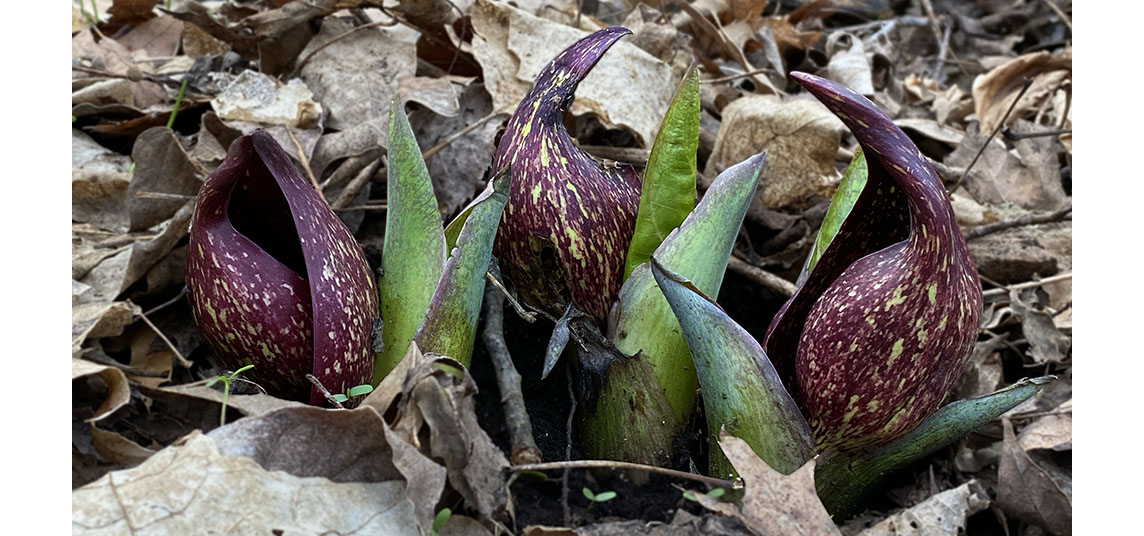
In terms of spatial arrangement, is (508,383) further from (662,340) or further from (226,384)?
(226,384)

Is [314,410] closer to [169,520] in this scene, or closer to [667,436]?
[169,520]

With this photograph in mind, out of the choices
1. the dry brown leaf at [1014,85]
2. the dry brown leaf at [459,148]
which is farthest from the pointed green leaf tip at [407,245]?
the dry brown leaf at [1014,85]

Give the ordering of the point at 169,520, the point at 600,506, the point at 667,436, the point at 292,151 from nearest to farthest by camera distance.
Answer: the point at 169,520, the point at 600,506, the point at 667,436, the point at 292,151

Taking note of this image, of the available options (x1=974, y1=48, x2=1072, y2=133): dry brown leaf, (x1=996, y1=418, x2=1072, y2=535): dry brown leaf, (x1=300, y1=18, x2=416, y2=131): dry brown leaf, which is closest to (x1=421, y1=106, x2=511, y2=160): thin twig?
(x1=300, y1=18, x2=416, y2=131): dry brown leaf

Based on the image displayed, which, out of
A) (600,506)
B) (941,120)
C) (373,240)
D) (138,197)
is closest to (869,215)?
(600,506)

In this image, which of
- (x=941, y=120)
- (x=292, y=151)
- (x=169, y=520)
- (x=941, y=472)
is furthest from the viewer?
(x=941, y=120)

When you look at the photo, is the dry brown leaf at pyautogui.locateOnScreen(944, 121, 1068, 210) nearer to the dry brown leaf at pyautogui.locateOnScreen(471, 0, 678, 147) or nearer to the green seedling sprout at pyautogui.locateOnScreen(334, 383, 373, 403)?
the dry brown leaf at pyautogui.locateOnScreen(471, 0, 678, 147)

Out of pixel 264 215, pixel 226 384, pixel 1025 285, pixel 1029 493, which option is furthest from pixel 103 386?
pixel 1025 285
